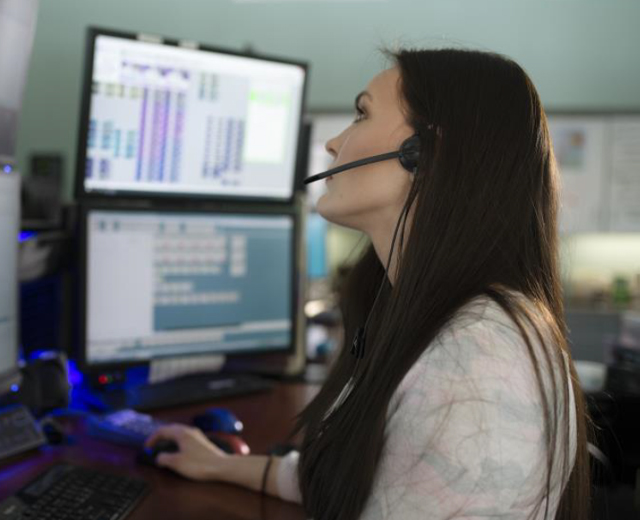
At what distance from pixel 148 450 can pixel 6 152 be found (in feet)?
1.82

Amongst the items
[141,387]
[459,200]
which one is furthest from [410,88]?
[141,387]

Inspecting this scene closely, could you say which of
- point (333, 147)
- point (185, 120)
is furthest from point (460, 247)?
point (185, 120)

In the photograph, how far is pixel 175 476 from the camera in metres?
1.03

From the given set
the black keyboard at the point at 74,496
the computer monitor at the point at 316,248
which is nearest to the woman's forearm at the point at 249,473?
the black keyboard at the point at 74,496

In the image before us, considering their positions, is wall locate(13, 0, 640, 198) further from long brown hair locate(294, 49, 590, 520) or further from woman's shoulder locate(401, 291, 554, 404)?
woman's shoulder locate(401, 291, 554, 404)

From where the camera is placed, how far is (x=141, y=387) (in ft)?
4.66

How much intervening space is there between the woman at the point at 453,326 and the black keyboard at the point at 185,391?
1.40 ft

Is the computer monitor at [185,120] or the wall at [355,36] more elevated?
the wall at [355,36]

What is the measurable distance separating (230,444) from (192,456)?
3.6 inches

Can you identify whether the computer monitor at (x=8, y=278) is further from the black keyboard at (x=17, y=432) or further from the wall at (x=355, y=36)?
the wall at (x=355, y=36)

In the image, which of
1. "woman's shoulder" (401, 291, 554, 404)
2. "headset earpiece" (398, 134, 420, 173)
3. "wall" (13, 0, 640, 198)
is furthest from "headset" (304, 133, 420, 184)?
"wall" (13, 0, 640, 198)

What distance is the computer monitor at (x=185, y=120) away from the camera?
136cm

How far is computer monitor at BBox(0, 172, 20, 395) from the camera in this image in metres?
1.08

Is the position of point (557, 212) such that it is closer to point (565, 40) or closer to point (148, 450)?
point (148, 450)
